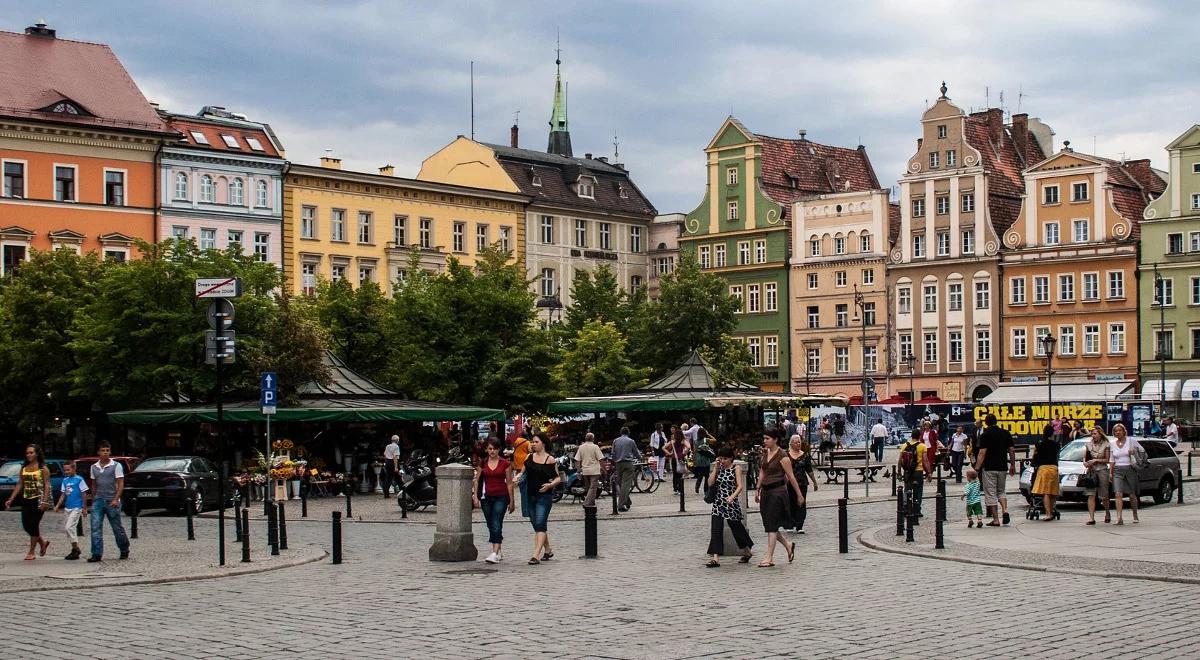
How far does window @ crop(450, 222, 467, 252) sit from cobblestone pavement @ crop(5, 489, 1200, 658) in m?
63.1

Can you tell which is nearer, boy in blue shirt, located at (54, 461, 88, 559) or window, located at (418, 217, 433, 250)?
boy in blue shirt, located at (54, 461, 88, 559)

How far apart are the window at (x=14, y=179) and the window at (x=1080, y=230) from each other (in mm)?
48632

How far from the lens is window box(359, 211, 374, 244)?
263 ft

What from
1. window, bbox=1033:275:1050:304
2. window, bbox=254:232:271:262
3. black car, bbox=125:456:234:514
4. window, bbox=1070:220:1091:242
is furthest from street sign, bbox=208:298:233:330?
window, bbox=1070:220:1091:242

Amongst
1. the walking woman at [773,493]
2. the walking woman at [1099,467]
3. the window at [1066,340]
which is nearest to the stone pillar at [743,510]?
the walking woman at [773,493]

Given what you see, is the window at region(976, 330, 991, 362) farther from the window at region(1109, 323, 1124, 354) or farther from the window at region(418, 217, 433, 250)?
the window at region(418, 217, 433, 250)

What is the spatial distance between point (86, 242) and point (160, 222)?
3.50 metres

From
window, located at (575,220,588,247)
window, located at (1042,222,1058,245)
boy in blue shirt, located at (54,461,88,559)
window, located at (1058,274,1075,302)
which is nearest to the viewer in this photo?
boy in blue shirt, located at (54,461,88,559)

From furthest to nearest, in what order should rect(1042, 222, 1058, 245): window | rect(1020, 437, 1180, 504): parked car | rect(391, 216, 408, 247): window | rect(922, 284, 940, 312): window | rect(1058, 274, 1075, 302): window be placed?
rect(922, 284, 940, 312): window < rect(391, 216, 408, 247): window < rect(1042, 222, 1058, 245): window < rect(1058, 274, 1075, 302): window < rect(1020, 437, 1180, 504): parked car

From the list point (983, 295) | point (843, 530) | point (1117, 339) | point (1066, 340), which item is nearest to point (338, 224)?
point (983, 295)

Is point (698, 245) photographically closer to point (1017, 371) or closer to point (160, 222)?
point (1017, 371)

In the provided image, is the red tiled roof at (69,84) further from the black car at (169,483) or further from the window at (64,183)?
the black car at (169,483)

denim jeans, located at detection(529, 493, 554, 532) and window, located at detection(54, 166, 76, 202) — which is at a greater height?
window, located at detection(54, 166, 76, 202)

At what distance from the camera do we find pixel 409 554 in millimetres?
22594
